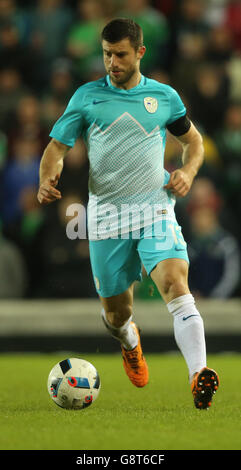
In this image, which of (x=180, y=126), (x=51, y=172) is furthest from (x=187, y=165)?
(x=51, y=172)

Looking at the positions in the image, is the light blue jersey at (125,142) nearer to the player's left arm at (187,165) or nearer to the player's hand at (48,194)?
the player's left arm at (187,165)

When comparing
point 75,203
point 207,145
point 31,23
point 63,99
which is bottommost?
point 75,203

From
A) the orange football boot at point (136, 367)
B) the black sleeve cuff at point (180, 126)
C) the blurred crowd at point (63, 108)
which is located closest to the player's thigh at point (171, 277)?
the black sleeve cuff at point (180, 126)

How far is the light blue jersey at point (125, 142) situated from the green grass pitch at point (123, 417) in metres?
1.25

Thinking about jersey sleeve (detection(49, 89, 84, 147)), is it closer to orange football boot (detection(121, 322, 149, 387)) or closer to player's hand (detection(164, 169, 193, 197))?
player's hand (detection(164, 169, 193, 197))

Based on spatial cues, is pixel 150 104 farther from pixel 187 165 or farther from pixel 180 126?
pixel 187 165

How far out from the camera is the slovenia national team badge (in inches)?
251

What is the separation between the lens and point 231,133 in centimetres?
1284

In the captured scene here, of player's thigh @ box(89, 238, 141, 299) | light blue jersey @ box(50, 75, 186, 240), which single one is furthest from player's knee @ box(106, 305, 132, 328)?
light blue jersey @ box(50, 75, 186, 240)

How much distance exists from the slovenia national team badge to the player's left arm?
34 cm

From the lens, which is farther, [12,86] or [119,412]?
[12,86]

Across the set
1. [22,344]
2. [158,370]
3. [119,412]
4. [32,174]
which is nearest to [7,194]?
[32,174]
